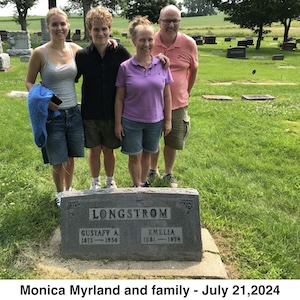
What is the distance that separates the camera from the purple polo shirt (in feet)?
10.1

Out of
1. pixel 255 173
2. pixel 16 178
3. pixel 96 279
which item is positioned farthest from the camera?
pixel 255 173

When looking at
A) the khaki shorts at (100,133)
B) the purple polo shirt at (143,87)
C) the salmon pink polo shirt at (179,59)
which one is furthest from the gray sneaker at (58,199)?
the salmon pink polo shirt at (179,59)

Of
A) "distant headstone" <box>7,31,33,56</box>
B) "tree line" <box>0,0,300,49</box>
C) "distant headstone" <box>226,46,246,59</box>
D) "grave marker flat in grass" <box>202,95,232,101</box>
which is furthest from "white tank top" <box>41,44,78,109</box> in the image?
"tree line" <box>0,0,300,49</box>

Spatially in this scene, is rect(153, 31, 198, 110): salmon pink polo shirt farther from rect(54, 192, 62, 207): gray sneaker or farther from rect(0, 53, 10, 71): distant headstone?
rect(0, 53, 10, 71): distant headstone

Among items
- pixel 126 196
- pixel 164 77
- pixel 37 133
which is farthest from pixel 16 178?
pixel 164 77

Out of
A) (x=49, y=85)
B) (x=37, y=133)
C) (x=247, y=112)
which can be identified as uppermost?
(x=49, y=85)

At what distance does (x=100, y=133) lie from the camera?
347cm

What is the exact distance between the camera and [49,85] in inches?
123

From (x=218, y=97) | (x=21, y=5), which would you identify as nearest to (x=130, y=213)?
(x=218, y=97)

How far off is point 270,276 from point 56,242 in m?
1.79

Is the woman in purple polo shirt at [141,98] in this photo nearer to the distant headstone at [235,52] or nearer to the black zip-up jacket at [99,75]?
the black zip-up jacket at [99,75]

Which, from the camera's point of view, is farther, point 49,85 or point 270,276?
point 49,85

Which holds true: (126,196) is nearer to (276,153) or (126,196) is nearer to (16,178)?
(16,178)

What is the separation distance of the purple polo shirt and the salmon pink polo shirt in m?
0.26
